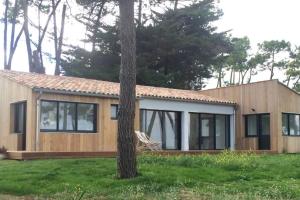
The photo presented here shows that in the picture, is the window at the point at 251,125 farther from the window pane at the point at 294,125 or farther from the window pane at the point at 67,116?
the window pane at the point at 67,116

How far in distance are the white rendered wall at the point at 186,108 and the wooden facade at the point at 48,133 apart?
171 centimetres

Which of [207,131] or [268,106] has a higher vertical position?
[268,106]

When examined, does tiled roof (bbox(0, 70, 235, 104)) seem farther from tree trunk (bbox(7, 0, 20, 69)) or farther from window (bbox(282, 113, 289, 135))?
tree trunk (bbox(7, 0, 20, 69))

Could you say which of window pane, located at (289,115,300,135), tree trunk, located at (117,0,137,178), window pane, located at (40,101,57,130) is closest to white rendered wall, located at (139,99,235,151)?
window pane, located at (289,115,300,135)

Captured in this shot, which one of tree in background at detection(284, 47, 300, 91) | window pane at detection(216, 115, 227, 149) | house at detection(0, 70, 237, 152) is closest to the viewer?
house at detection(0, 70, 237, 152)

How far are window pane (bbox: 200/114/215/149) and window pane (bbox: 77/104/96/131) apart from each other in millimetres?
8488

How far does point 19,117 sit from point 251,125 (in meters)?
12.9

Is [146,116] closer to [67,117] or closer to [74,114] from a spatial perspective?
[74,114]

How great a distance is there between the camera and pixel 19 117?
20750 millimetres

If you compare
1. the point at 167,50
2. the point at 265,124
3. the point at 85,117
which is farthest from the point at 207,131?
the point at 167,50

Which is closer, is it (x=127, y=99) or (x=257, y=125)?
(x=127, y=99)

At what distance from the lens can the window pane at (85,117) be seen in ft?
67.3

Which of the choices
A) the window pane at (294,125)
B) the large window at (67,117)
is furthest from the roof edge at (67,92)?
the window pane at (294,125)

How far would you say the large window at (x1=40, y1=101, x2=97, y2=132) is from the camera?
1955 centimetres
